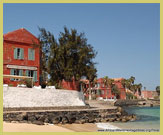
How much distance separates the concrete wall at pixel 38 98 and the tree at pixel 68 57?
3.62m

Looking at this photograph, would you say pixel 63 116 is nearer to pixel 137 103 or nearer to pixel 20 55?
pixel 20 55

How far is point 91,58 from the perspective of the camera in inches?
1273

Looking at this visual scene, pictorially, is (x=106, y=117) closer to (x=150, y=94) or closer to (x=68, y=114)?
(x=68, y=114)

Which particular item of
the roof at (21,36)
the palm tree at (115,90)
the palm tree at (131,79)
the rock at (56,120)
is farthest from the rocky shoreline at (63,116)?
the palm tree at (131,79)

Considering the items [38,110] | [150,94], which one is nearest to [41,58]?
[38,110]

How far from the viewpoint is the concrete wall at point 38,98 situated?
22.8 meters

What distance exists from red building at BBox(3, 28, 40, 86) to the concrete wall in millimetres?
6550

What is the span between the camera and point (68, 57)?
1228 inches

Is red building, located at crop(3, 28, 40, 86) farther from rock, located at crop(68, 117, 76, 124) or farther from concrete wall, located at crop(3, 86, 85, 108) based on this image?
rock, located at crop(68, 117, 76, 124)

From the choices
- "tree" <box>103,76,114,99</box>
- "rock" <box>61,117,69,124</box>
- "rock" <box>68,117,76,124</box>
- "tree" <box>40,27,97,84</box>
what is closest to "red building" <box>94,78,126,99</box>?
"tree" <box>103,76,114,99</box>

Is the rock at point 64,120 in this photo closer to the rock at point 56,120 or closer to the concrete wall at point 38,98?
the rock at point 56,120

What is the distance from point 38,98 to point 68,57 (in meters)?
8.18

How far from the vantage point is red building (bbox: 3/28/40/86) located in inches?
1208

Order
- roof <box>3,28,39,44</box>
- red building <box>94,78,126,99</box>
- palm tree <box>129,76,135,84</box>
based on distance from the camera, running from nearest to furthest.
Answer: roof <box>3,28,39,44</box>, red building <box>94,78,126,99</box>, palm tree <box>129,76,135,84</box>
